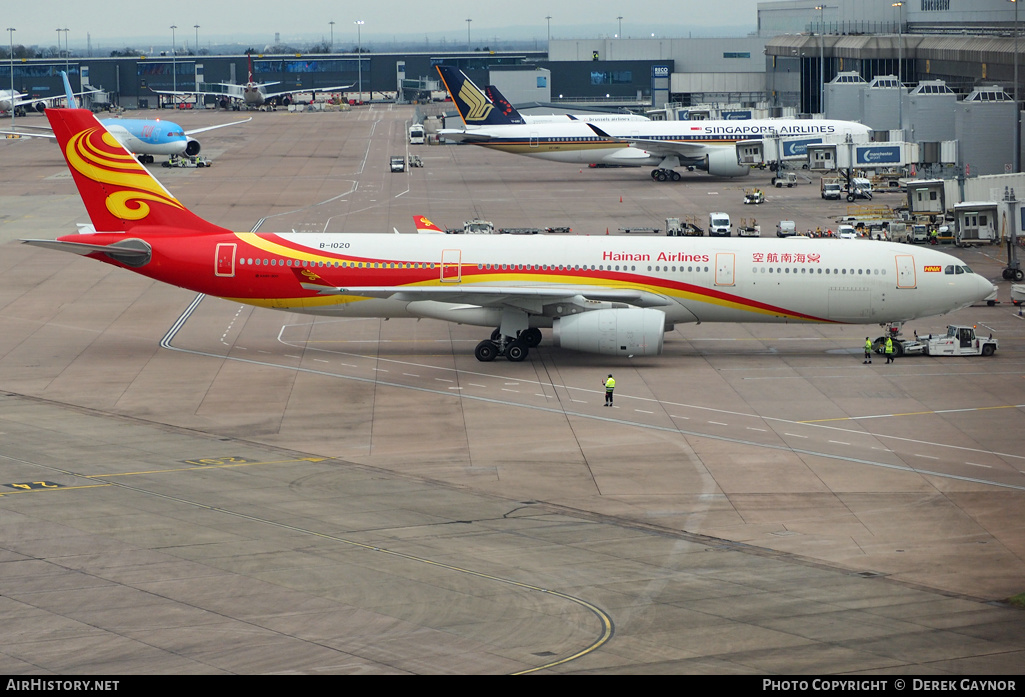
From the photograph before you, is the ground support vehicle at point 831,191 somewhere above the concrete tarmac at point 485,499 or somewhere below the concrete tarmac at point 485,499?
above

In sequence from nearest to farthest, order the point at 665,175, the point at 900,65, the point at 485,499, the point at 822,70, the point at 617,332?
the point at 485,499, the point at 617,332, the point at 665,175, the point at 900,65, the point at 822,70

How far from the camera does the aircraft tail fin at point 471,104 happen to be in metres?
114

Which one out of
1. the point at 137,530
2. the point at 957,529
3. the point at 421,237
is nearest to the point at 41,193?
the point at 421,237

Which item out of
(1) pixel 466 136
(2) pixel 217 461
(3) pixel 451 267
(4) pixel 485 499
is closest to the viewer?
(4) pixel 485 499

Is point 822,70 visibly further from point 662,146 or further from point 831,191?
point 831,191

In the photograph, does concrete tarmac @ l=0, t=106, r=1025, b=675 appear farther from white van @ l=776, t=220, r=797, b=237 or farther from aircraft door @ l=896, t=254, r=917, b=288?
white van @ l=776, t=220, r=797, b=237

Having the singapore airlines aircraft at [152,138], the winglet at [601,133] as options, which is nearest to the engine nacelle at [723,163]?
the winglet at [601,133]

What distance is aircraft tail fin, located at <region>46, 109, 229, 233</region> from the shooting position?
1880 inches

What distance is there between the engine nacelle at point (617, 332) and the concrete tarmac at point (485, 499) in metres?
1.06

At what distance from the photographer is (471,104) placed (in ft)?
373

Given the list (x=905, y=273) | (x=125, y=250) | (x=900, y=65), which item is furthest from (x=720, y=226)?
(x=900, y=65)

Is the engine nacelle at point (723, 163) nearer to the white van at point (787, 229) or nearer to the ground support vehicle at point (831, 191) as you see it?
the ground support vehicle at point (831, 191)

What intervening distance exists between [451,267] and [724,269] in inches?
412

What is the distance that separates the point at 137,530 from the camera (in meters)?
28.0
